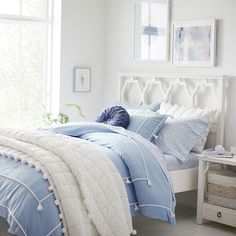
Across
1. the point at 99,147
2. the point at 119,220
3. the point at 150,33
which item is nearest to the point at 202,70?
the point at 150,33

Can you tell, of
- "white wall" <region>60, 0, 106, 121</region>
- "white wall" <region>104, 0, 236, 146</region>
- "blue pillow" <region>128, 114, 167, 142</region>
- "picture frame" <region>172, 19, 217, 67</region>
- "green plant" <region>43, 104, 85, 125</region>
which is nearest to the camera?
"blue pillow" <region>128, 114, 167, 142</region>

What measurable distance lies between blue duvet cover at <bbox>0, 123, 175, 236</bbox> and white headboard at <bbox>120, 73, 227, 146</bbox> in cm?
83

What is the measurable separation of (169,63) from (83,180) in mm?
2217

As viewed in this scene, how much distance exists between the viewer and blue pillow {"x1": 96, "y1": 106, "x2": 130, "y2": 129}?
4926 mm

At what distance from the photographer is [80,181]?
3.68 m

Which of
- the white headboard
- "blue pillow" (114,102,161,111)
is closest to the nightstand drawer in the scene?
the white headboard

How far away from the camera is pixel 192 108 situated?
17.1 feet

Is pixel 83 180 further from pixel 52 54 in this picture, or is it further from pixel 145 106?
pixel 52 54

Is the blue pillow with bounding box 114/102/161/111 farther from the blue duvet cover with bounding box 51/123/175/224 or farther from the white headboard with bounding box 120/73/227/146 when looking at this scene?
the blue duvet cover with bounding box 51/123/175/224

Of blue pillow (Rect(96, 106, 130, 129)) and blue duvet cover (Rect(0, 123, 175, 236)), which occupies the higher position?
blue pillow (Rect(96, 106, 130, 129))

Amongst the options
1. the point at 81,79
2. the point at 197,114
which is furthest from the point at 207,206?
the point at 81,79

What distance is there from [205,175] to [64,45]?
7.05 ft

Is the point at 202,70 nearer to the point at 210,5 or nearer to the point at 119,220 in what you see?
the point at 210,5

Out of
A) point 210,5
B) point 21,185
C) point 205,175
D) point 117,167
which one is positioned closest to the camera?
point 21,185
